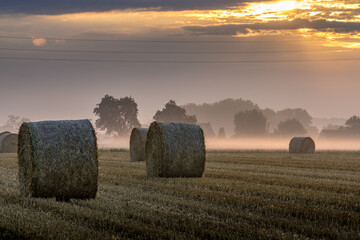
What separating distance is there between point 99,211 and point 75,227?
1541mm

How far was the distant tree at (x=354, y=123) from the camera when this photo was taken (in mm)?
128000

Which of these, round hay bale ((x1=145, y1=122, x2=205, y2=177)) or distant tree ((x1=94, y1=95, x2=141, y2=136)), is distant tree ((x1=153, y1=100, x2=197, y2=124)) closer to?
distant tree ((x1=94, y1=95, x2=141, y2=136))

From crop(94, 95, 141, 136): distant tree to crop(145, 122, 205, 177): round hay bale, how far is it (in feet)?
296

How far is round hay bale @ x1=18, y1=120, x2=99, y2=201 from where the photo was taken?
12.6 metres

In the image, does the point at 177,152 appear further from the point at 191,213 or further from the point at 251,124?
the point at 251,124

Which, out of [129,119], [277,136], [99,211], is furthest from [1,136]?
[277,136]

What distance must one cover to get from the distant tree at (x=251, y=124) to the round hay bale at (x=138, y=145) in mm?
114344

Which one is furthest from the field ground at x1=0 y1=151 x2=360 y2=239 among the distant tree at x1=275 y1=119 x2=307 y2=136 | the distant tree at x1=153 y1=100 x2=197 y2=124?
the distant tree at x1=275 y1=119 x2=307 y2=136

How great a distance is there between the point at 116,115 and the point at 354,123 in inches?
2151

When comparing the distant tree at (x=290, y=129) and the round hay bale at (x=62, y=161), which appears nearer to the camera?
the round hay bale at (x=62, y=161)

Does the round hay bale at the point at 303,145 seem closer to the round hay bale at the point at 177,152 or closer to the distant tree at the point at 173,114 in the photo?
the round hay bale at the point at 177,152

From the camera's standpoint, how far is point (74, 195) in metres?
12.7

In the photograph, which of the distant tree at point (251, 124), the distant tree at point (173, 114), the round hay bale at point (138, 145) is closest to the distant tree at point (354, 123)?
the distant tree at point (251, 124)

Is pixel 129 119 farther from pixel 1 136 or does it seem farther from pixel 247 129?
pixel 1 136
